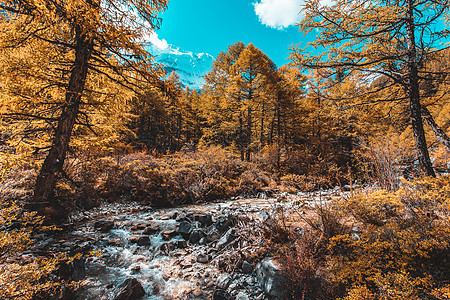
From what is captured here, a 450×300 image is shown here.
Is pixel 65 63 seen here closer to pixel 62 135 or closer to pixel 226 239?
pixel 62 135

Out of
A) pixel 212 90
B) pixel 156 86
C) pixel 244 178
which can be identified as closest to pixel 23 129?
pixel 156 86

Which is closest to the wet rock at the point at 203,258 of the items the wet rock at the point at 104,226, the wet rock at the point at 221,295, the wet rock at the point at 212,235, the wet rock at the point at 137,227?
the wet rock at the point at 212,235

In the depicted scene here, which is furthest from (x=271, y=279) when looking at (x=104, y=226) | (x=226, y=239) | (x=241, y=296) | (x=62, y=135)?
(x=62, y=135)

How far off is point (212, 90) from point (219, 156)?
7.45m

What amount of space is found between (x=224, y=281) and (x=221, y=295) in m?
0.33

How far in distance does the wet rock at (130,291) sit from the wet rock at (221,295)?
4.28ft

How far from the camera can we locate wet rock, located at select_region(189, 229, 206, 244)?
15.7 ft

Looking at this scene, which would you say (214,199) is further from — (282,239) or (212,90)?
(212,90)

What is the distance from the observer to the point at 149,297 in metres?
3.04

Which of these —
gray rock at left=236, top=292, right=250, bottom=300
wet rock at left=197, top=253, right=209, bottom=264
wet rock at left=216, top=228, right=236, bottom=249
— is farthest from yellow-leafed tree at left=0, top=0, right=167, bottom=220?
gray rock at left=236, top=292, right=250, bottom=300

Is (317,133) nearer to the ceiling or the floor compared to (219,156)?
nearer to the ceiling

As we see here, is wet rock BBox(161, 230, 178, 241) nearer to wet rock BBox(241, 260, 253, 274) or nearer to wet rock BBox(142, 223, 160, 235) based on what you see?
wet rock BBox(142, 223, 160, 235)

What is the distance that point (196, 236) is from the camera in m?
4.86

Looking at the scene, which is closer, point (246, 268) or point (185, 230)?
point (246, 268)
